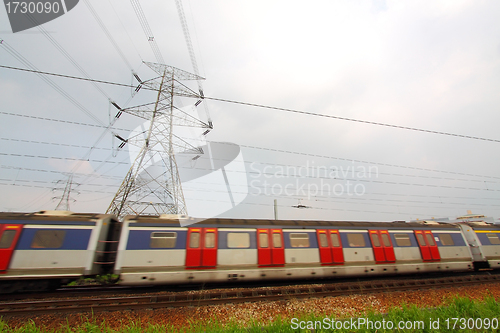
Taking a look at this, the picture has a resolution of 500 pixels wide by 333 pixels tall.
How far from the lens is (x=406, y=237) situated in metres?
12.9

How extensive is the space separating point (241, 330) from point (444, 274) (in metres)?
16.7

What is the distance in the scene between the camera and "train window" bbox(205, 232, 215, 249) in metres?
9.95

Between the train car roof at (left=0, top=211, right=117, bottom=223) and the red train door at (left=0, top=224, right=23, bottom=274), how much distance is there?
318mm

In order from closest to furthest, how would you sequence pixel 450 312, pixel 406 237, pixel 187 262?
1. pixel 450 312
2. pixel 187 262
3. pixel 406 237

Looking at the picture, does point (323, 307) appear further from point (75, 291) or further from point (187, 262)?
point (75, 291)

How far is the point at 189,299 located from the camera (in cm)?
853

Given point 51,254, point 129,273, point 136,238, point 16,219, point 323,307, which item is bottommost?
point 323,307

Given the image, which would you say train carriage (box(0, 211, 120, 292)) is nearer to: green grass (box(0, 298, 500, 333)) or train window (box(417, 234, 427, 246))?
green grass (box(0, 298, 500, 333))

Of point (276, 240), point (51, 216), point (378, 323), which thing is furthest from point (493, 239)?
point (51, 216)

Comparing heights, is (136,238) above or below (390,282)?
above

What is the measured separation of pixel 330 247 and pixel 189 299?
7238mm

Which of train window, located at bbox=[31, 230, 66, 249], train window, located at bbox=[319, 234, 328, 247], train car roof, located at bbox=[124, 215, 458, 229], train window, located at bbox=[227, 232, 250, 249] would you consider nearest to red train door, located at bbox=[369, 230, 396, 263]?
train car roof, located at bbox=[124, 215, 458, 229]

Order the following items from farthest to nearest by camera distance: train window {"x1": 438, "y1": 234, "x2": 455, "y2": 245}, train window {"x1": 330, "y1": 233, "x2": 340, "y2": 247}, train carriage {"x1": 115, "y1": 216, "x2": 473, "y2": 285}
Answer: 1. train window {"x1": 438, "y1": 234, "x2": 455, "y2": 245}
2. train window {"x1": 330, "y1": 233, "x2": 340, "y2": 247}
3. train carriage {"x1": 115, "y1": 216, "x2": 473, "y2": 285}

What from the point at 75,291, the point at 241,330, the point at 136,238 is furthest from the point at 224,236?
the point at 75,291
